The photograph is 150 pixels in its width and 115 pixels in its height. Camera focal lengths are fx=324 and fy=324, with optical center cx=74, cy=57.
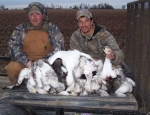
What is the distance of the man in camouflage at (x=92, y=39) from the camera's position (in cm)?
468

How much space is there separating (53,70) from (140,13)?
224cm

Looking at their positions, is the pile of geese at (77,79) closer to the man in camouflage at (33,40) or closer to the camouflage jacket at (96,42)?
the camouflage jacket at (96,42)

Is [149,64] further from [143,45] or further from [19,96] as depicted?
[19,96]

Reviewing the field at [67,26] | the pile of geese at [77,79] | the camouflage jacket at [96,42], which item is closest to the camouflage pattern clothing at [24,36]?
the camouflage jacket at [96,42]

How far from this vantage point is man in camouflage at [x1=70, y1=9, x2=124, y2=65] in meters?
4.68

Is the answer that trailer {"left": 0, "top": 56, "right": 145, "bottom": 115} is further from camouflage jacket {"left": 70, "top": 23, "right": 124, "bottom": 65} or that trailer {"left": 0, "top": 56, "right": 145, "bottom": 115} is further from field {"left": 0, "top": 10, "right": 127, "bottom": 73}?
field {"left": 0, "top": 10, "right": 127, "bottom": 73}

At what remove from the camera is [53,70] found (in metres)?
3.96

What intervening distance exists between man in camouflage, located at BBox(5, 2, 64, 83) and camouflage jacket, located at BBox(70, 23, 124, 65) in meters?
0.34

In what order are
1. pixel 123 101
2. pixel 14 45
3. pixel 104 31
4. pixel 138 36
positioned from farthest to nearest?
1. pixel 138 36
2. pixel 14 45
3. pixel 104 31
4. pixel 123 101

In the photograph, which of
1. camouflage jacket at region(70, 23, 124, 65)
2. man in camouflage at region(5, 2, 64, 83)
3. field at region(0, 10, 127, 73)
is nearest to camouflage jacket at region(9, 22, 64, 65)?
man in camouflage at region(5, 2, 64, 83)

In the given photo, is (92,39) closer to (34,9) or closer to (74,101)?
(34,9)

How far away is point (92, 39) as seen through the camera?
193 inches

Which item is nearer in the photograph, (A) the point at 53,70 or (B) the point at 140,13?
(A) the point at 53,70

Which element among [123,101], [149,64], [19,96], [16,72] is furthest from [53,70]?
[149,64]
